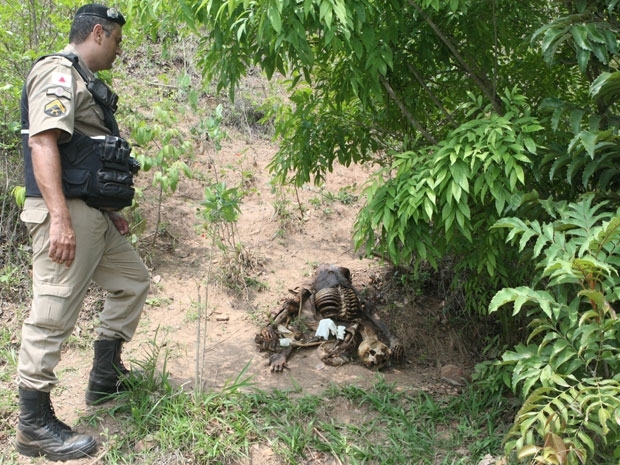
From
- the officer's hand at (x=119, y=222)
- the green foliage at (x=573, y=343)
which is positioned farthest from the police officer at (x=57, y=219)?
the green foliage at (x=573, y=343)

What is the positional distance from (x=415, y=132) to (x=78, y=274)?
2.50m

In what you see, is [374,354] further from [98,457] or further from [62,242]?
[62,242]

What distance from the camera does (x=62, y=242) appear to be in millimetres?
3385

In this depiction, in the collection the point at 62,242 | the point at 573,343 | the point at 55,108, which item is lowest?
the point at 573,343

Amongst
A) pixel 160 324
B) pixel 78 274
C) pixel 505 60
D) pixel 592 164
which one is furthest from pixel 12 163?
pixel 592 164

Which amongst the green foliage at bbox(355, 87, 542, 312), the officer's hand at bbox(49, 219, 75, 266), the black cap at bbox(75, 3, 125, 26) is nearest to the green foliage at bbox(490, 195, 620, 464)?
the green foliage at bbox(355, 87, 542, 312)

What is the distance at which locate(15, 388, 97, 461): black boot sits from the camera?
3.50m

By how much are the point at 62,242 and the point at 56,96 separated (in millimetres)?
761

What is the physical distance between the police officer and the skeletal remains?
62.9 inches

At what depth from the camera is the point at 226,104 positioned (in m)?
8.26

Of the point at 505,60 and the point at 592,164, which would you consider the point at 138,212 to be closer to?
the point at 505,60

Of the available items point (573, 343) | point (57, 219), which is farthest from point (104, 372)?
point (573, 343)

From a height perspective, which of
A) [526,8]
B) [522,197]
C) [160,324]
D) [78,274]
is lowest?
[160,324]

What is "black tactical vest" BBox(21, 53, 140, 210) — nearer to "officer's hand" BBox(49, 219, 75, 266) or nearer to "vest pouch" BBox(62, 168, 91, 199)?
"vest pouch" BBox(62, 168, 91, 199)
